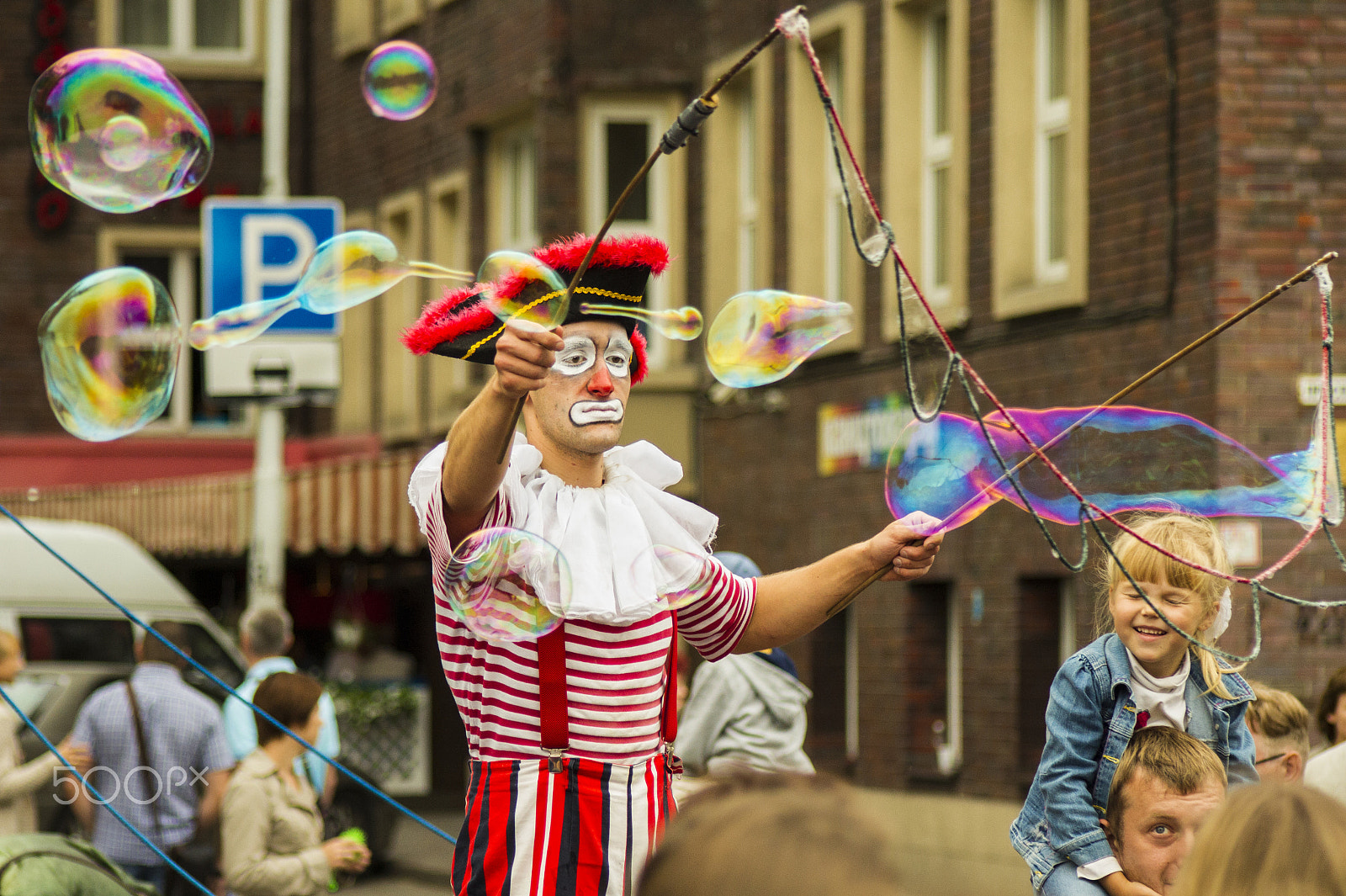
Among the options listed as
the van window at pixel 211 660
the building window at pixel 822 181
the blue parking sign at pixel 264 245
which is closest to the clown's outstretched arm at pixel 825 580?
the blue parking sign at pixel 264 245

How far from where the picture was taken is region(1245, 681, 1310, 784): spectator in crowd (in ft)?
18.8

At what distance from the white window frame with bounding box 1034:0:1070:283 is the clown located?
8597 millimetres

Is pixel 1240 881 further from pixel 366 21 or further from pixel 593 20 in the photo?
pixel 366 21

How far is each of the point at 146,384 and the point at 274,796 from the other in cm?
175

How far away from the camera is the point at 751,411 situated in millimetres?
16047

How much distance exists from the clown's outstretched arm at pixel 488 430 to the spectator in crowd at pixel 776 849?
1.59 meters

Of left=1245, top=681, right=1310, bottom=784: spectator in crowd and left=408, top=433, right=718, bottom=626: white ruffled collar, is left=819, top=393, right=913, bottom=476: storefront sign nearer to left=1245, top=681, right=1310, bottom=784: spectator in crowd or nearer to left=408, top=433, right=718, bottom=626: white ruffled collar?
left=1245, top=681, right=1310, bottom=784: spectator in crowd

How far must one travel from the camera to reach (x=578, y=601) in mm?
3783

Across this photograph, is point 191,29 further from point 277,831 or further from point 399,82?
point 277,831

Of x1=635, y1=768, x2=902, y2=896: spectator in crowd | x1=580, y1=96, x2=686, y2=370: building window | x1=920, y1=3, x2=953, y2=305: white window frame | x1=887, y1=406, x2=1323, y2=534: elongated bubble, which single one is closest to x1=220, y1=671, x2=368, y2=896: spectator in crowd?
x1=887, y1=406, x2=1323, y2=534: elongated bubble

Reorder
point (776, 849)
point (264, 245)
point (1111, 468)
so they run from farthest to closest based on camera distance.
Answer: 1. point (264, 245)
2. point (1111, 468)
3. point (776, 849)

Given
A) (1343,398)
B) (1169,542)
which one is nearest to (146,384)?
(1169,542)

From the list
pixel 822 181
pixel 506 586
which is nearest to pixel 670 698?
pixel 506 586

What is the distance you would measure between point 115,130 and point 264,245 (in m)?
5.36
